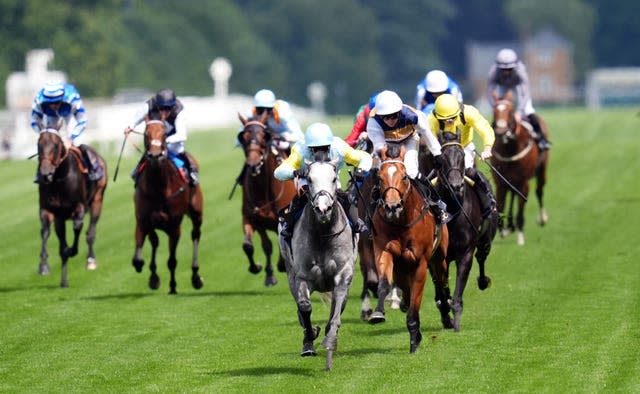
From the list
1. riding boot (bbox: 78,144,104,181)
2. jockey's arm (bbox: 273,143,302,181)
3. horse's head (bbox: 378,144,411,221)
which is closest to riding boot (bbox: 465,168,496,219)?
horse's head (bbox: 378,144,411,221)

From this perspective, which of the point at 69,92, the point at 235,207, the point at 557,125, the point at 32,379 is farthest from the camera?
the point at 557,125

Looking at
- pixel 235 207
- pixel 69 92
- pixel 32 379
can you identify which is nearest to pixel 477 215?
pixel 32 379

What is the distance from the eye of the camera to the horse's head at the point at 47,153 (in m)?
19.5

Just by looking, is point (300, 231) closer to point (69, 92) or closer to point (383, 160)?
point (383, 160)

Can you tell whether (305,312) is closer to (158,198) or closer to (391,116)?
(391,116)

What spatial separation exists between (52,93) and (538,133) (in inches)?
318

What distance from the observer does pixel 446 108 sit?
51.3ft

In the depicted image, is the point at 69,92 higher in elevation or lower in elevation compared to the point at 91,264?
higher

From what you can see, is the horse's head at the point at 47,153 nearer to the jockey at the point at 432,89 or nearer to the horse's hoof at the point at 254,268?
the horse's hoof at the point at 254,268

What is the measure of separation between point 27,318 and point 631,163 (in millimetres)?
24004

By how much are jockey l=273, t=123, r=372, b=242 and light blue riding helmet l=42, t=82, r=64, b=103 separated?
670 cm

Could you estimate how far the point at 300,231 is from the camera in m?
13.5

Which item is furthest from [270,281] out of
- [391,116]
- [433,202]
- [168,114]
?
[391,116]

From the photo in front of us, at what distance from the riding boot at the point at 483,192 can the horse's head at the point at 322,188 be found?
359 cm
